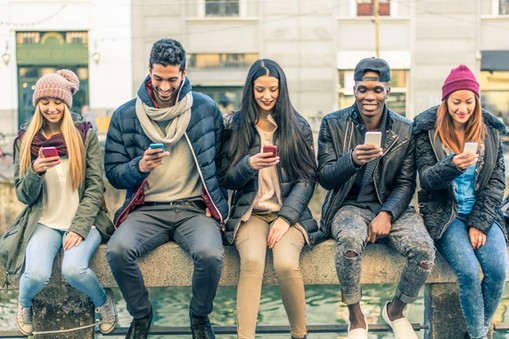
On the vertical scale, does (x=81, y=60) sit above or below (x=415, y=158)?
above

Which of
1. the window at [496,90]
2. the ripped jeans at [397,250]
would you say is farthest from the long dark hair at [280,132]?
the window at [496,90]

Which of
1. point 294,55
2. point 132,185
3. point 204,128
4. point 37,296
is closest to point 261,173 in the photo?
point 204,128

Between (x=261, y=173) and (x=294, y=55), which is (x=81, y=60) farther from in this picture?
(x=261, y=173)

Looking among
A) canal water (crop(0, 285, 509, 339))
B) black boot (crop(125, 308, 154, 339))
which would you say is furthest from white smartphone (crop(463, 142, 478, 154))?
canal water (crop(0, 285, 509, 339))

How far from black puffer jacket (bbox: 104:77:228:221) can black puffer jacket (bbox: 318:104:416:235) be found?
0.63m

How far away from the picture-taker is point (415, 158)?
14.7ft

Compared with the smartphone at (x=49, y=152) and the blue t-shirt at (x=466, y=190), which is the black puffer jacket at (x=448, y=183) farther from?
the smartphone at (x=49, y=152)

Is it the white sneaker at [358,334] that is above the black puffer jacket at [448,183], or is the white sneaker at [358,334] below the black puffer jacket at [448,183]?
below

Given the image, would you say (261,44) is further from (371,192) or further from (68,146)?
(68,146)

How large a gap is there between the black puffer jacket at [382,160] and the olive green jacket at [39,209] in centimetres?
130

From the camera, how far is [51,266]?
4.16 meters

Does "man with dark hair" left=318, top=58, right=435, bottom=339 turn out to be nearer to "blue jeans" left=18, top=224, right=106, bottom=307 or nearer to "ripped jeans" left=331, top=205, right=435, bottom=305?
"ripped jeans" left=331, top=205, right=435, bottom=305

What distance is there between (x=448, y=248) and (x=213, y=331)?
4.63 ft

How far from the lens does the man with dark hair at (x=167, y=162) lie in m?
4.26
